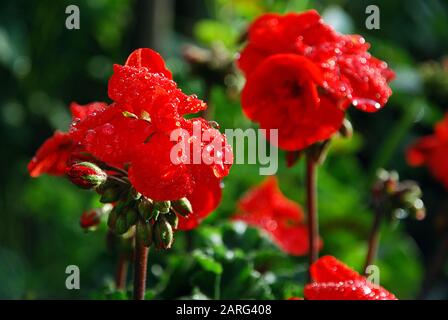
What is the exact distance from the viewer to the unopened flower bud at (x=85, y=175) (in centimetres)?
77

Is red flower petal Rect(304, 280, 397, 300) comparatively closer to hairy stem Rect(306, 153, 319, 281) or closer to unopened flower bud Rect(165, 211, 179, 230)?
unopened flower bud Rect(165, 211, 179, 230)

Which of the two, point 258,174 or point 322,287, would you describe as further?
point 258,174

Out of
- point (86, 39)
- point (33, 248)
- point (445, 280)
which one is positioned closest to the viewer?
point (445, 280)

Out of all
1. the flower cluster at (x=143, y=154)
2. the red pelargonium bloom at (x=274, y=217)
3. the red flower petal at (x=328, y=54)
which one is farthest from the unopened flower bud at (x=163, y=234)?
the red pelargonium bloom at (x=274, y=217)

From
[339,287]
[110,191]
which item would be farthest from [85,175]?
[339,287]

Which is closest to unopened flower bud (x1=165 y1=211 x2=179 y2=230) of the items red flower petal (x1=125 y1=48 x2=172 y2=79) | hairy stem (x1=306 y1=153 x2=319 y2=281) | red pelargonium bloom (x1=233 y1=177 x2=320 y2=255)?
red flower petal (x1=125 y1=48 x2=172 y2=79)

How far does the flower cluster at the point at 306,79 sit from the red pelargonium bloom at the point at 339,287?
→ 15cm

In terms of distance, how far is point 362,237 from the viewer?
5.68ft

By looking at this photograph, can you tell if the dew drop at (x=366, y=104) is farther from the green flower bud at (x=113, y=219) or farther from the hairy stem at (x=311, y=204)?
the green flower bud at (x=113, y=219)

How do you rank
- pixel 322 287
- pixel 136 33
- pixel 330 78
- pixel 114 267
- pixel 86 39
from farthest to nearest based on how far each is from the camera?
pixel 86 39 → pixel 136 33 → pixel 114 267 → pixel 330 78 → pixel 322 287

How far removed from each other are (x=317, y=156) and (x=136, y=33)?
1.12 metres

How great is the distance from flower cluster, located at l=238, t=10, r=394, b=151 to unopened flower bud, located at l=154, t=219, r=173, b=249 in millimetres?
209

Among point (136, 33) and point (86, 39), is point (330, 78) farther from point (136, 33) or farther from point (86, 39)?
point (86, 39)
